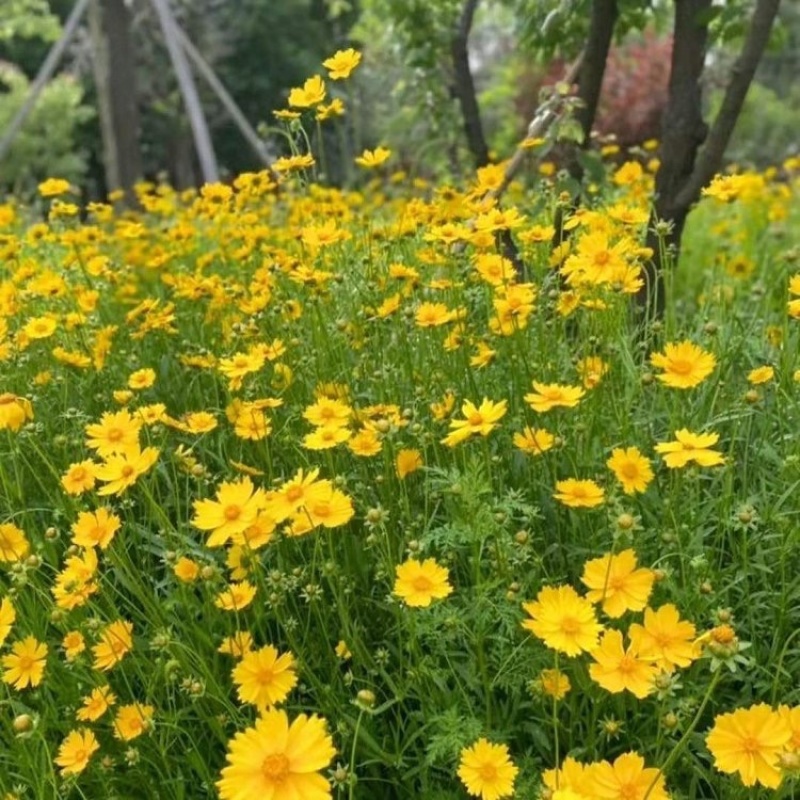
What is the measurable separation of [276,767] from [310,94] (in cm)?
138

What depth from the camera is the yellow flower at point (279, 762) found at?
2.95ft

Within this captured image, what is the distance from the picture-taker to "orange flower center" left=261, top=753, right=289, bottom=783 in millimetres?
908

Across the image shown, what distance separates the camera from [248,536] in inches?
50.6

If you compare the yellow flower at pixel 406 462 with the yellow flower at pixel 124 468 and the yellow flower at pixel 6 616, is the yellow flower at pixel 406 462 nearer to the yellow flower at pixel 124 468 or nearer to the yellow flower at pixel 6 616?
the yellow flower at pixel 124 468

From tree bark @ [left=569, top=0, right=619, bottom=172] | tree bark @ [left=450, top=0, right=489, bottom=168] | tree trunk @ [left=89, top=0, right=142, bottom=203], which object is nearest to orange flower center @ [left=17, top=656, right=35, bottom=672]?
tree bark @ [left=569, top=0, right=619, bottom=172]

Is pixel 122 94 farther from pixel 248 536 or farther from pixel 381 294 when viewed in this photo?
pixel 248 536

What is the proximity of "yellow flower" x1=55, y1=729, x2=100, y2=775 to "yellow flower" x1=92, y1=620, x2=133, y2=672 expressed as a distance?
87mm

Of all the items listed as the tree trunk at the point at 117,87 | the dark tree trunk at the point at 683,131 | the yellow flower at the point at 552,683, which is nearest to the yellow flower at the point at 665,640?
the yellow flower at the point at 552,683

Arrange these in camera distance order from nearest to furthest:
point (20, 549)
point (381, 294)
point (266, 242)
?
1. point (20, 549)
2. point (381, 294)
3. point (266, 242)

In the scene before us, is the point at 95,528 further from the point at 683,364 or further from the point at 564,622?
the point at 683,364

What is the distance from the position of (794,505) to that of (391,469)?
61 centimetres

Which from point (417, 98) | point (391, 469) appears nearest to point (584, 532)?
point (391, 469)

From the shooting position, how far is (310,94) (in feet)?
6.31

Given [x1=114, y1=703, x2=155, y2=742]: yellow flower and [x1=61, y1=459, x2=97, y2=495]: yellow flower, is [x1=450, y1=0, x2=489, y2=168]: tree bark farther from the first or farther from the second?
[x1=114, y1=703, x2=155, y2=742]: yellow flower
